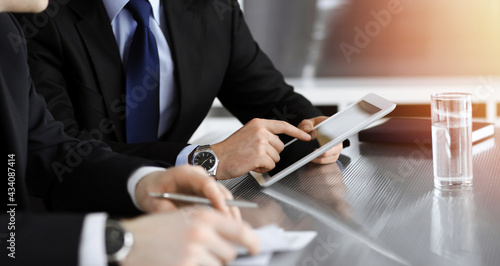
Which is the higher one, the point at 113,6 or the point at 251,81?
the point at 113,6

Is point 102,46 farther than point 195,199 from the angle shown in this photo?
Yes

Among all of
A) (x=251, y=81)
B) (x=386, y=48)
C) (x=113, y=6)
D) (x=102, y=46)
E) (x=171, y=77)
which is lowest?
(x=386, y=48)

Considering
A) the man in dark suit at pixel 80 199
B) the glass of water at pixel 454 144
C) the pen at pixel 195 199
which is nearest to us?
the man in dark suit at pixel 80 199

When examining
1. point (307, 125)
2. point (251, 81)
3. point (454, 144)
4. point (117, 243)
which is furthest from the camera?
point (251, 81)

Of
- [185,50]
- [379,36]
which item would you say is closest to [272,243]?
[185,50]

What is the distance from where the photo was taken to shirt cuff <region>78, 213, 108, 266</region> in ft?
3.10

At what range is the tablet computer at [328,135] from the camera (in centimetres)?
151

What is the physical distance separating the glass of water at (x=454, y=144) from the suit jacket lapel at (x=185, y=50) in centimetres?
100

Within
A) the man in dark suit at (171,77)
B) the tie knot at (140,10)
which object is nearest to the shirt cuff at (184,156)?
the man in dark suit at (171,77)

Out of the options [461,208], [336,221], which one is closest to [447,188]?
[461,208]

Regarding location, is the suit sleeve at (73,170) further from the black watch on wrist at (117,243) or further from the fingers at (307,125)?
the fingers at (307,125)

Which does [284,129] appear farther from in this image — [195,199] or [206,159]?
[195,199]

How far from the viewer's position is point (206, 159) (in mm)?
1709

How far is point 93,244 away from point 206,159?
30.2 inches
